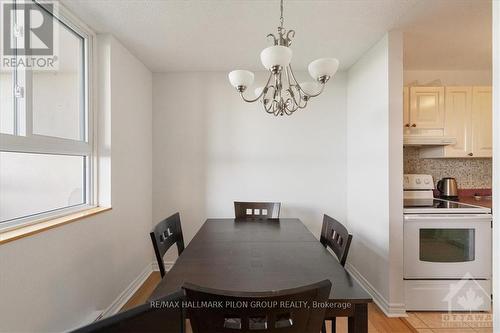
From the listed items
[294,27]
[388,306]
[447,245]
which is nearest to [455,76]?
[447,245]

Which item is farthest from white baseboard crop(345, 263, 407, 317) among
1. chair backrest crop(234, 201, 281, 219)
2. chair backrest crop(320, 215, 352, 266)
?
chair backrest crop(234, 201, 281, 219)

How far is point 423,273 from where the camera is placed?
2.10 meters

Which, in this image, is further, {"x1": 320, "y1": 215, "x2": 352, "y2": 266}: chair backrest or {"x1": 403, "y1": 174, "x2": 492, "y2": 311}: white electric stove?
{"x1": 403, "y1": 174, "x2": 492, "y2": 311}: white electric stove

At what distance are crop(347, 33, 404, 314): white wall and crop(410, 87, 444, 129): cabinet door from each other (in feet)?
1.63

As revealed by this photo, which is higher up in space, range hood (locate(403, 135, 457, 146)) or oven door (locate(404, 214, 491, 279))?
range hood (locate(403, 135, 457, 146))

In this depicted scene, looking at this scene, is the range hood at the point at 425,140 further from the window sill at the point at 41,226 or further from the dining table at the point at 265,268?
the window sill at the point at 41,226

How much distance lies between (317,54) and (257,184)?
1592mm

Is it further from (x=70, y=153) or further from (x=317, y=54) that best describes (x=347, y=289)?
(x=317, y=54)

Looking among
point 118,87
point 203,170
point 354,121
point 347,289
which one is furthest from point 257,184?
point 347,289

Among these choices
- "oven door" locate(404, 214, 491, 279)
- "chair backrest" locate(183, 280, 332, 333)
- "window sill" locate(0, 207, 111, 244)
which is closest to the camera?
"chair backrest" locate(183, 280, 332, 333)

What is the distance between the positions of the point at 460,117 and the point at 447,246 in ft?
4.49

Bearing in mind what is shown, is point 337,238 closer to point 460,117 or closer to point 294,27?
point 294,27

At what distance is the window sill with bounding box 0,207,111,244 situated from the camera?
1292mm
